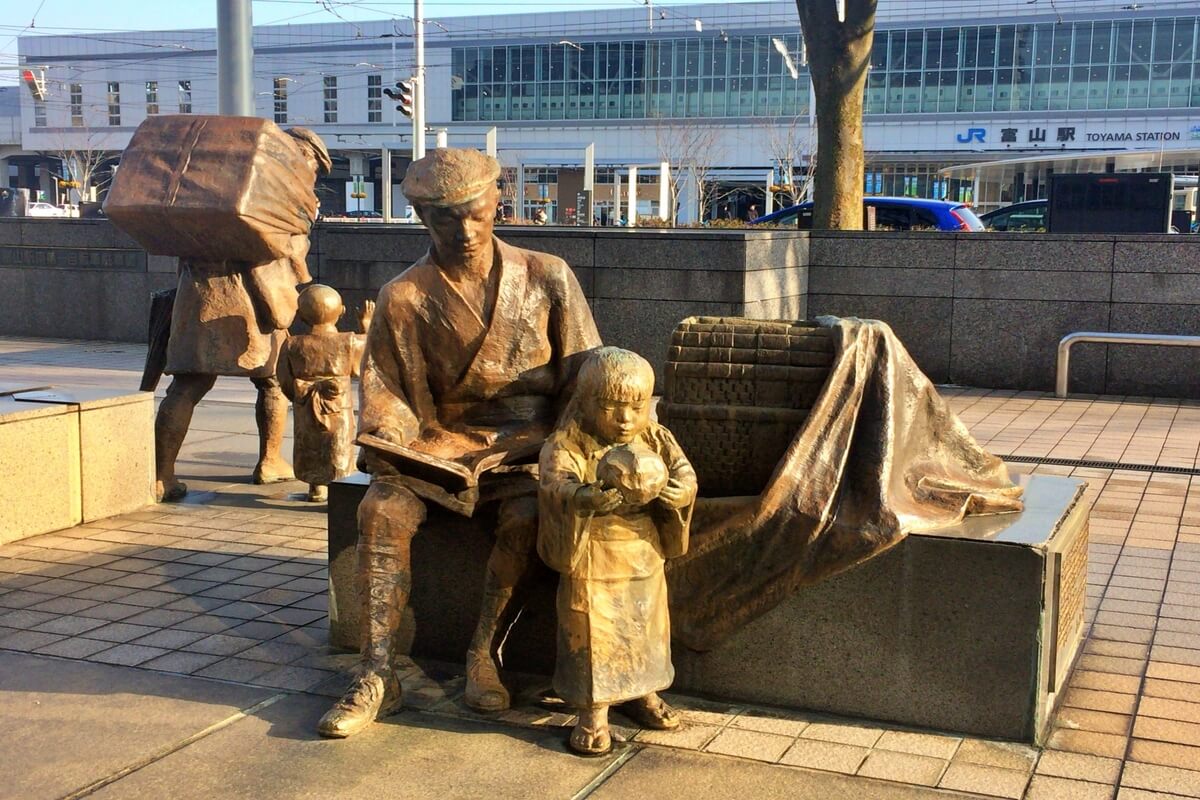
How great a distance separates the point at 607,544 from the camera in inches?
155

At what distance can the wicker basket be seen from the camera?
4398mm

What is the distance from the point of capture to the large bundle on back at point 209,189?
23.6 ft

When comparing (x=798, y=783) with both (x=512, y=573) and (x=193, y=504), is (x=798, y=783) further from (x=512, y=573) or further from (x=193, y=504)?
(x=193, y=504)

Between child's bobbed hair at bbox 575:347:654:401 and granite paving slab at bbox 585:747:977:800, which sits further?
child's bobbed hair at bbox 575:347:654:401

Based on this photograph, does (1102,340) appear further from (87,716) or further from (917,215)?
(87,716)

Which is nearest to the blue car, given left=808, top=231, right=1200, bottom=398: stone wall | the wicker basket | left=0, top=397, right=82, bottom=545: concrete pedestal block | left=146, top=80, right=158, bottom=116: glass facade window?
left=808, top=231, right=1200, bottom=398: stone wall

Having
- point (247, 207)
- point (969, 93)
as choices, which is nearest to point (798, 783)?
point (247, 207)

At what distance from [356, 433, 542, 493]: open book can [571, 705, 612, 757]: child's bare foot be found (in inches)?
31.6

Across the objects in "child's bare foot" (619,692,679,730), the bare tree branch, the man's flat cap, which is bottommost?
"child's bare foot" (619,692,679,730)

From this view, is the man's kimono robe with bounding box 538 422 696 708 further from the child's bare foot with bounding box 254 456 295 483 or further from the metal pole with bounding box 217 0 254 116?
the metal pole with bounding box 217 0 254 116

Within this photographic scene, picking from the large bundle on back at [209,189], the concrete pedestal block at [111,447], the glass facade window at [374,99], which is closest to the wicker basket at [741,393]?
the large bundle on back at [209,189]

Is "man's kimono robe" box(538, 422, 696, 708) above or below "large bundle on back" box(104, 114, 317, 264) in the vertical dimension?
below

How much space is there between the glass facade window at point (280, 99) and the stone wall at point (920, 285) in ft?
164

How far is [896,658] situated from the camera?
4195 millimetres
